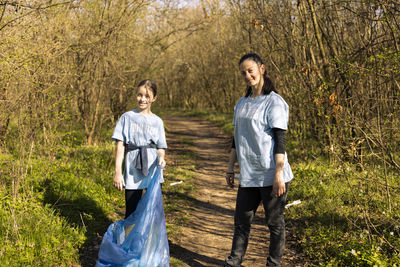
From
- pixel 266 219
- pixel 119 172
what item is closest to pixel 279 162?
pixel 266 219

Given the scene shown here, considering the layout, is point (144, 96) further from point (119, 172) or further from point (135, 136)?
point (119, 172)

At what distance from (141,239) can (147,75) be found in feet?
35.7

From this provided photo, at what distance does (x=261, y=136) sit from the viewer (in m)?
3.12

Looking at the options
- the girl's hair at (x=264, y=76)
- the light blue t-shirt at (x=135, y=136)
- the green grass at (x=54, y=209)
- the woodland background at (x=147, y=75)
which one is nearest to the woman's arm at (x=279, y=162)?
the girl's hair at (x=264, y=76)

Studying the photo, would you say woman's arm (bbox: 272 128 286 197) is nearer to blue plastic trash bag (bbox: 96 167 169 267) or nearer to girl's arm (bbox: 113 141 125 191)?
blue plastic trash bag (bbox: 96 167 169 267)

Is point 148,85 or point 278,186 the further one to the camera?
point 148,85

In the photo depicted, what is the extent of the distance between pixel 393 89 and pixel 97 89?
6682 millimetres

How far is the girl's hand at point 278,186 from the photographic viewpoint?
301cm

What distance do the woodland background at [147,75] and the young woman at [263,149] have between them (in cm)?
85

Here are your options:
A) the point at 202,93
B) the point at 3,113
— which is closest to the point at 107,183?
the point at 3,113

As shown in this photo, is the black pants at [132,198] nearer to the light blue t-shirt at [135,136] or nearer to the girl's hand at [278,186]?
the light blue t-shirt at [135,136]

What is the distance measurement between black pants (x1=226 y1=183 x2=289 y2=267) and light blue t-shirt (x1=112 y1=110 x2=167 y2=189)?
3.12ft

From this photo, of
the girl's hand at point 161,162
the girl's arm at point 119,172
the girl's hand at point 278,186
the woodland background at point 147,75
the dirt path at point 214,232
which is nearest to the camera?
the girl's hand at point 278,186

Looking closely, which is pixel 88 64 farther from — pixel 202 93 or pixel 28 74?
pixel 202 93
